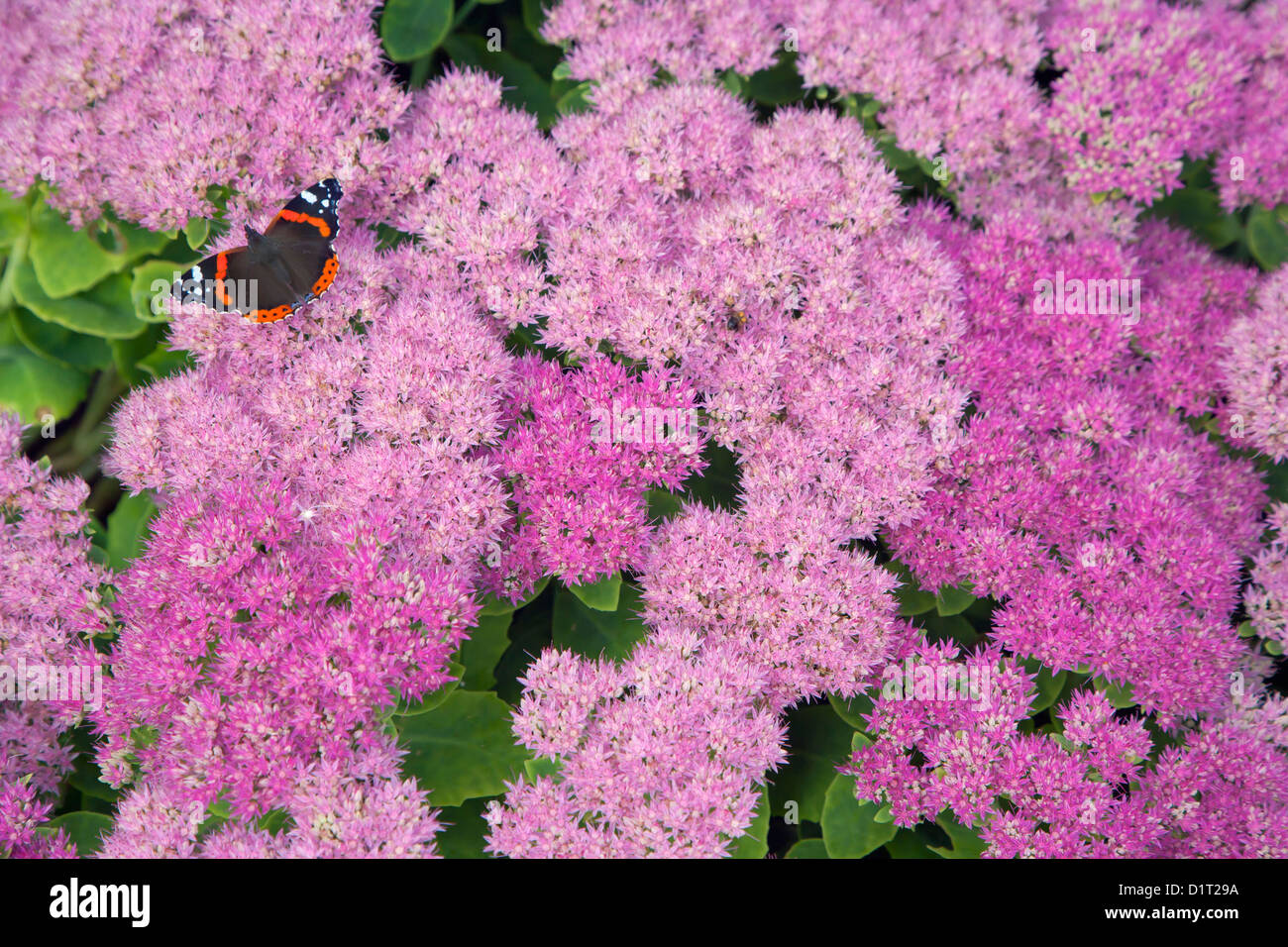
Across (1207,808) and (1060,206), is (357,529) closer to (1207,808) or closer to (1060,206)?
(1207,808)

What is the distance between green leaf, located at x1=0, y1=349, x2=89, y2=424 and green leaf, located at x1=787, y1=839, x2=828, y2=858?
5.32 ft

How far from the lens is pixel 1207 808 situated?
57.1 inches

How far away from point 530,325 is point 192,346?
1.91 feet

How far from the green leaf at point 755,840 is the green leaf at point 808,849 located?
94 mm

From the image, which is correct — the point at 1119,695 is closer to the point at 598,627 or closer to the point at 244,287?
A: the point at 598,627

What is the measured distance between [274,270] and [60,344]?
789 mm

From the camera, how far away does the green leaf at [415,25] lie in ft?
5.97

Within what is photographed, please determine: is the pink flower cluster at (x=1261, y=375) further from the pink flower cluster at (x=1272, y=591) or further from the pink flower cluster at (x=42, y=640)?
the pink flower cluster at (x=42, y=640)

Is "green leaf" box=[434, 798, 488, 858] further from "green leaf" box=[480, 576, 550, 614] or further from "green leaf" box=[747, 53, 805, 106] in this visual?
"green leaf" box=[747, 53, 805, 106]

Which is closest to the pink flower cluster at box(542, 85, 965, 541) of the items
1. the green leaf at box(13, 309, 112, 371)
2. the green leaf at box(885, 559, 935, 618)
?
the green leaf at box(885, 559, 935, 618)

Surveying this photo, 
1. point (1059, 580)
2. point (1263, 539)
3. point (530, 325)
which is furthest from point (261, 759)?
point (1263, 539)

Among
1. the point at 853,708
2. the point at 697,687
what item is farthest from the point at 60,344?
the point at 853,708

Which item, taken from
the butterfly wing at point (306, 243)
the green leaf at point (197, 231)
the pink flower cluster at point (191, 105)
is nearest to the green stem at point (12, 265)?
the pink flower cluster at point (191, 105)

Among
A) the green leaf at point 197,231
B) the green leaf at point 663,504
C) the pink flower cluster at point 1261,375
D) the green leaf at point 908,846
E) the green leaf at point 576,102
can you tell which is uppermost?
the green leaf at point 576,102
